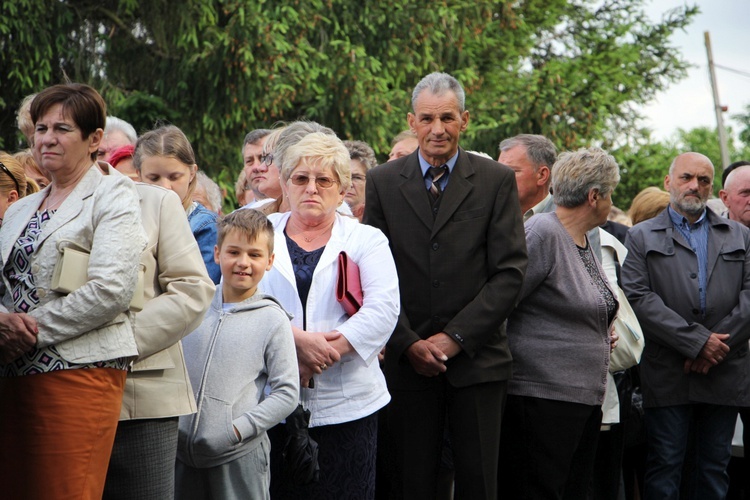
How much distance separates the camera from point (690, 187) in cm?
672

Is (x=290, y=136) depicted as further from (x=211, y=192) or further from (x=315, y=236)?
(x=211, y=192)

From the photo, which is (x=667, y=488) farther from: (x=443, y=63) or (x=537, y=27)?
(x=537, y=27)

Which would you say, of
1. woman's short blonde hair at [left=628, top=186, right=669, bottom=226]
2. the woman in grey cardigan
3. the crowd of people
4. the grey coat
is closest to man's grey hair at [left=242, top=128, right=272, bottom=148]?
the crowd of people

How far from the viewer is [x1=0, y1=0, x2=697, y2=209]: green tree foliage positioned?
12492 millimetres

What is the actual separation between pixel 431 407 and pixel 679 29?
726 inches

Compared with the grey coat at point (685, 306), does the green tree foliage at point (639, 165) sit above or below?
above

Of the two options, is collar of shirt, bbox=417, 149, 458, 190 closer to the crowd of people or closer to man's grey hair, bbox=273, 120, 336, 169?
the crowd of people

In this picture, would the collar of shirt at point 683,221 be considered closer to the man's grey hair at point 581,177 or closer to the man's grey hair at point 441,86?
the man's grey hair at point 581,177

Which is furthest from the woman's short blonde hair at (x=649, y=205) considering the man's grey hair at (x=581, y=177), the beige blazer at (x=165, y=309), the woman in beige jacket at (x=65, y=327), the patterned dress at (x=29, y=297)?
the patterned dress at (x=29, y=297)

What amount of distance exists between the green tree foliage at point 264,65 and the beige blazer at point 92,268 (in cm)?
733

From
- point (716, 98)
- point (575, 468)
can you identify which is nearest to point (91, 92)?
point (575, 468)

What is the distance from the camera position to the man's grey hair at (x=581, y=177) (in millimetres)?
5504

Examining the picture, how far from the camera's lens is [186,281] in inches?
148

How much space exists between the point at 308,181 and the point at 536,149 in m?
2.31
